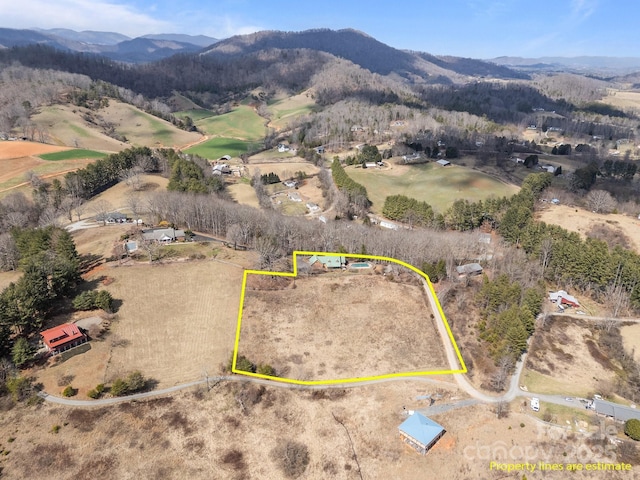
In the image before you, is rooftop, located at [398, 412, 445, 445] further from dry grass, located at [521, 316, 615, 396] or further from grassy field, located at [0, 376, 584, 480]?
dry grass, located at [521, 316, 615, 396]

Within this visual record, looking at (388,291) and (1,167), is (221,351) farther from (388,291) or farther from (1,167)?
(1,167)

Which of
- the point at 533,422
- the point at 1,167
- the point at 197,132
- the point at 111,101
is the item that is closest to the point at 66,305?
the point at 533,422

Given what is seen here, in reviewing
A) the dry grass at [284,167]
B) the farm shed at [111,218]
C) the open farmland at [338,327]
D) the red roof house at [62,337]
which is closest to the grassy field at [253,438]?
the open farmland at [338,327]

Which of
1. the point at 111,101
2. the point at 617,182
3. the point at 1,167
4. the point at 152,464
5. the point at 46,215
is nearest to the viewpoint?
the point at 152,464

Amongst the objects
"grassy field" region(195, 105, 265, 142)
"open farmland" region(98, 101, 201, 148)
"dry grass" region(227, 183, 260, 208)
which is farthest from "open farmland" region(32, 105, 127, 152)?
"dry grass" region(227, 183, 260, 208)

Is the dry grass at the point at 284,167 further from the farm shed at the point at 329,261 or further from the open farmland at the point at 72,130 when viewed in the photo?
the farm shed at the point at 329,261

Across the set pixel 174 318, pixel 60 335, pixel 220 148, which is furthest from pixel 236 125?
pixel 60 335
